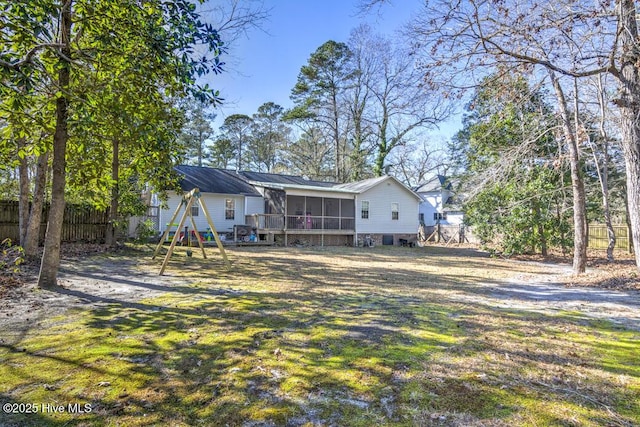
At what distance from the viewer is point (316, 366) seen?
3.17 meters

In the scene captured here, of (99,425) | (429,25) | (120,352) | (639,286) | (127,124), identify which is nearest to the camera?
(99,425)

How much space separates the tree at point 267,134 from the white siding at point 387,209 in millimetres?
16592

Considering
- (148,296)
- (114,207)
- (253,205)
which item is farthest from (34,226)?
(253,205)

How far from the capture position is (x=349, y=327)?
14.3 feet

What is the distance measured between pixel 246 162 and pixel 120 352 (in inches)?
1474

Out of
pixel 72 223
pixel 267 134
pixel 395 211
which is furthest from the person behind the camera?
pixel 267 134

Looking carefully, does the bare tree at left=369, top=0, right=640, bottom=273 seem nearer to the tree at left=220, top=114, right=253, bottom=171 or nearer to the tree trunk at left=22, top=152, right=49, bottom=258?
the tree trunk at left=22, top=152, right=49, bottom=258

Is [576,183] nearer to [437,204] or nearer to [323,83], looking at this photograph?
[323,83]

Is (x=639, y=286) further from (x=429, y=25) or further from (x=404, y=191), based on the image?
(x=404, y=191)

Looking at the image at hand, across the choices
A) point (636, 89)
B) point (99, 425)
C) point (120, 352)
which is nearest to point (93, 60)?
point (120, 352)

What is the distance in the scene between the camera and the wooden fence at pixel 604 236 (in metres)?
20.1

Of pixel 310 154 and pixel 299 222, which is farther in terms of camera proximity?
pixel 310 154

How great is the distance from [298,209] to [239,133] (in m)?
17.9

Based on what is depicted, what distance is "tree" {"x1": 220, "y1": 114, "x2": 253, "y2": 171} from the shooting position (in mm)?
37812
